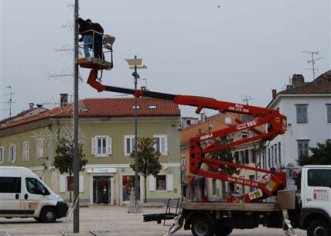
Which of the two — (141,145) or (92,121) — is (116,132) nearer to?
(92,121)

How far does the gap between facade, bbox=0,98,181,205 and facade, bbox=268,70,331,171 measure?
32.4 ft

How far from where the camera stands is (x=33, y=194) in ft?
87.7

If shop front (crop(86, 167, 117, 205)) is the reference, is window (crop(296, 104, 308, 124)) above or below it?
above

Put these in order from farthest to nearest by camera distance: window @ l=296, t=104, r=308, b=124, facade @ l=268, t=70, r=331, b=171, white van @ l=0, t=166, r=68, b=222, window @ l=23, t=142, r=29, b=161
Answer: window @ l=23, t=142, r=29, b=161 → window @ l=296, t=104, r=308, b=124 → facade @ l=268, t=70, r=331, b=171 → white van @ l=0, t=166, r=68, b=222

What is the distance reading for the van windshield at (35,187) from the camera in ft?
87.9

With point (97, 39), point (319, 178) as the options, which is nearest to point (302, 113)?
point (97, 39)

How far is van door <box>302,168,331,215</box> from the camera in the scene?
649 inches

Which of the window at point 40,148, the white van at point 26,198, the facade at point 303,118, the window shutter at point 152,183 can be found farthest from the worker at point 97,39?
the window at point 40,148

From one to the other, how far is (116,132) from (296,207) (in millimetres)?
41511

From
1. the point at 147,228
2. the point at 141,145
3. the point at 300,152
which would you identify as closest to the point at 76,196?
the point at 147,228

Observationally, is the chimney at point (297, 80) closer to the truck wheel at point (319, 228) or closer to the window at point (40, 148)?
the window at point (40, 148)

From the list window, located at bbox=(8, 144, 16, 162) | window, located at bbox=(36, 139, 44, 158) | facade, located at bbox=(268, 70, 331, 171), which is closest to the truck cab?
facade, located at bbox=(268, 70, 331, 171)

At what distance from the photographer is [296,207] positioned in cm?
1706

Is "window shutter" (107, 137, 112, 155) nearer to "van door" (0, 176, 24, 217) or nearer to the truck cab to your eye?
"van door" (0, 176, 24, 217)
